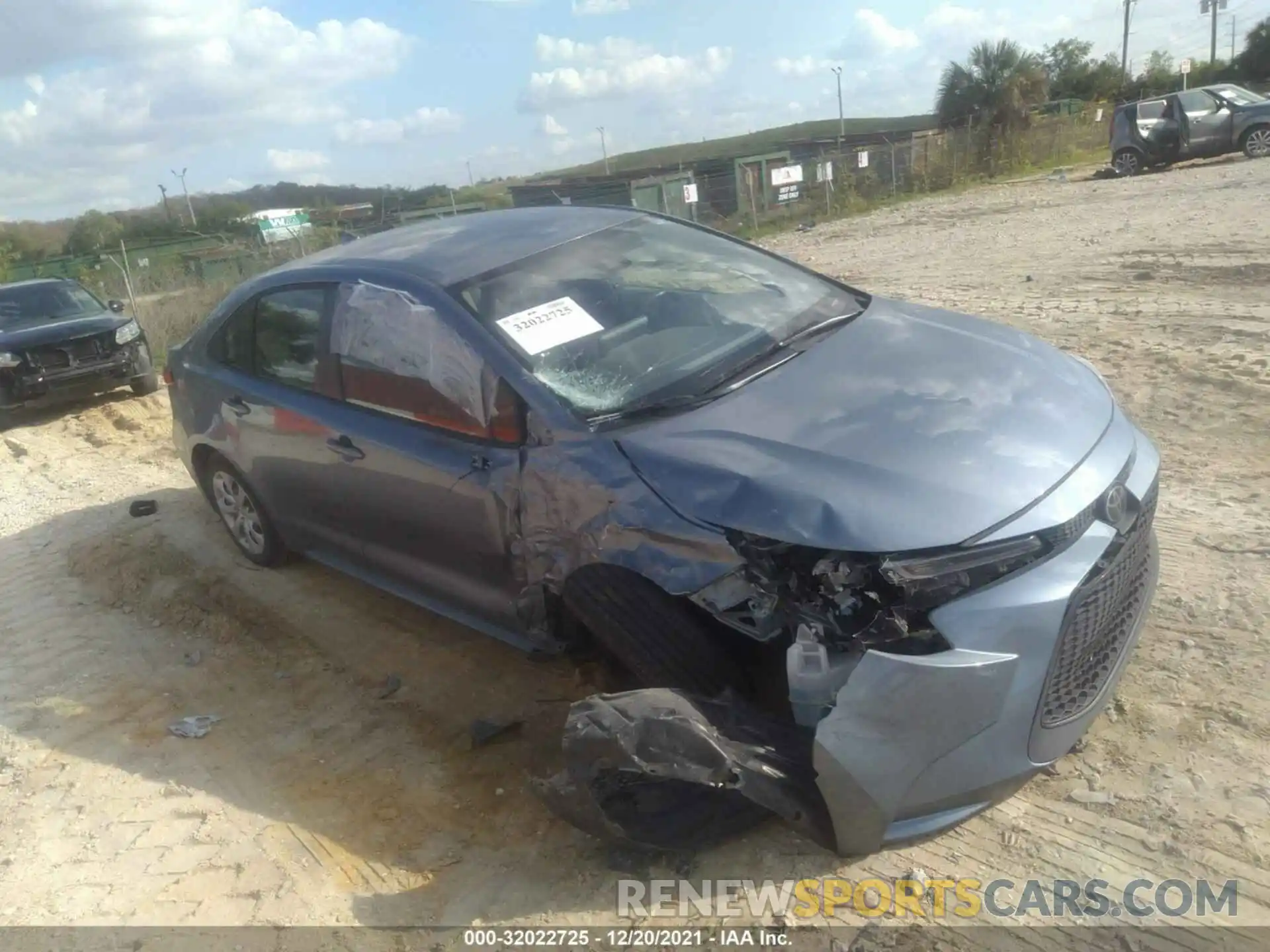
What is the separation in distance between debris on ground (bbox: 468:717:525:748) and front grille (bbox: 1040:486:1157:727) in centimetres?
195

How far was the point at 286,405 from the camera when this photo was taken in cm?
440

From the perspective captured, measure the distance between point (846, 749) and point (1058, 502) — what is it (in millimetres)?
914

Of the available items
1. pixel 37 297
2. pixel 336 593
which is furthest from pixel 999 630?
pixel 37 297

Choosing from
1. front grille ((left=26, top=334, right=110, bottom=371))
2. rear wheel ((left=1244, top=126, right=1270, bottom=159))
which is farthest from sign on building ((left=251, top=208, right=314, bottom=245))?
rear wheel ((left=1244, top=126, right=1270, bottom=159))

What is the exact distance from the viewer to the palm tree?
1183 inches

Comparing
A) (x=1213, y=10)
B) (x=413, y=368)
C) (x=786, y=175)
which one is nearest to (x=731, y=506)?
(x=413, y=368)

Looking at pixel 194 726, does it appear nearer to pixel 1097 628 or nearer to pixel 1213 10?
pixel 1097 628

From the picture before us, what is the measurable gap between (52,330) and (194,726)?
313 inches

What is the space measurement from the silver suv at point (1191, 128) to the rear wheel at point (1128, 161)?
0.05 ft

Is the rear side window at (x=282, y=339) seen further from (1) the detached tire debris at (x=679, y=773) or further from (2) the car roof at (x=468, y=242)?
(1) the detached tire debris at (x=679, y=773)

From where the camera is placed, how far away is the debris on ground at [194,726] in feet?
13.0

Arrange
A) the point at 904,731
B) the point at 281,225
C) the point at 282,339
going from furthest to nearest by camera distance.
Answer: the point at 281,225 < the point at 282,339 < the point at 904,731

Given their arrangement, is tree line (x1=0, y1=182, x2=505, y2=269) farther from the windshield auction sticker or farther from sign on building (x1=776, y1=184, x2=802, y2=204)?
the windshield auction sticker

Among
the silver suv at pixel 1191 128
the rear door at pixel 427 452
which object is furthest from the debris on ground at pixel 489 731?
the silver suv at pixel 1191 128
